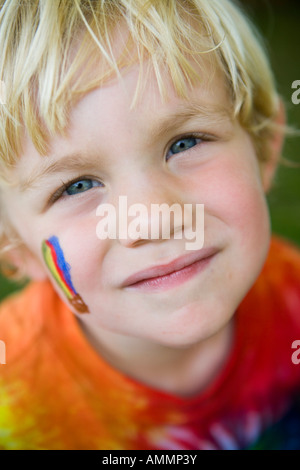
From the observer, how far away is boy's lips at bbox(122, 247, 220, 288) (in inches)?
42.8

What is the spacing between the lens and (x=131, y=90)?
984 millimetres

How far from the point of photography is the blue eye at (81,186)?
1070mm

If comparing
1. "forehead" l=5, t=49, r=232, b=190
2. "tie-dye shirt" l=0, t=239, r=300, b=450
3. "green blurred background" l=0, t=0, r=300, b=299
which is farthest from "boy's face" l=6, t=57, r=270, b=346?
"green blurred background" l=0, t=0, r=300, b=299

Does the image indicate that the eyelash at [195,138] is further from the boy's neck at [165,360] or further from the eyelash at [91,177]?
the boy's neck at [165,360]

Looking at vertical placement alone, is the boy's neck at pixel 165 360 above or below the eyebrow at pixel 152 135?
below

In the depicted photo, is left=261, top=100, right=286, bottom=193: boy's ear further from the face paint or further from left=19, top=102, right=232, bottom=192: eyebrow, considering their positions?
the face paint

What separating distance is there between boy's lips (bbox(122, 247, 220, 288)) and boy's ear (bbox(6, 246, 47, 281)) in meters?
0.32

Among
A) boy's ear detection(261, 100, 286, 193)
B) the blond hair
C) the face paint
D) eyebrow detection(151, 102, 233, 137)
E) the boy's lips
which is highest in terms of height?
the blond hair

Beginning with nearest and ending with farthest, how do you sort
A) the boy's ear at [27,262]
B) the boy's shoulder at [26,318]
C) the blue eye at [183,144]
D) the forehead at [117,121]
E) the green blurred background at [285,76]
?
the forehead at [117,121] → the blue eye at [183,144] → the boy's ear at [27,262] → the boy's shoulder at [26,318] → the green blurred background at [285,76]

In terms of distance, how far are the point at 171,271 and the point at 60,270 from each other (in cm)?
23

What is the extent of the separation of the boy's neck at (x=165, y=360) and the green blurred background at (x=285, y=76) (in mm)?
827

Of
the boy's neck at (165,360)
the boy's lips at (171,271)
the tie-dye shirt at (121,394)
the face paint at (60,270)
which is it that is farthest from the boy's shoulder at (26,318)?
the boy's lips at (171,271)
